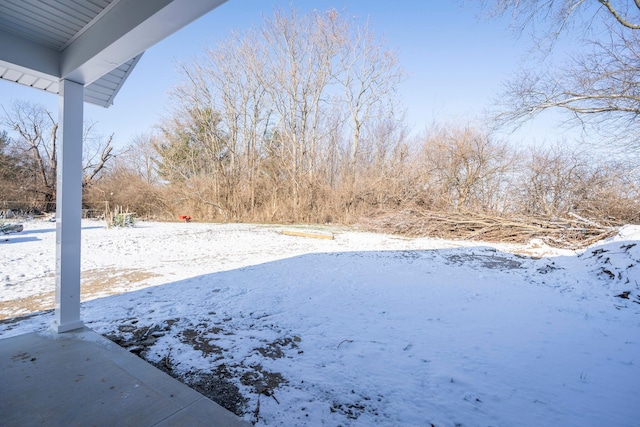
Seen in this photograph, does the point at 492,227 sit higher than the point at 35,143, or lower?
lower

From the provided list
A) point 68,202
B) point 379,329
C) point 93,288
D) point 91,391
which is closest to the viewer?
point 91,391

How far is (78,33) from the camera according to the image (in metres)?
2.20

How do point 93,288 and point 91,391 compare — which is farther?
point 93,288

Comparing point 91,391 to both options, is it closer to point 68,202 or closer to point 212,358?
point 212,358

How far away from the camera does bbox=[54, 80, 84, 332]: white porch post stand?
233cm

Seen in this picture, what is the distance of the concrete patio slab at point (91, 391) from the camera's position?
1.47 m

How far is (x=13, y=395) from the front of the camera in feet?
5.34

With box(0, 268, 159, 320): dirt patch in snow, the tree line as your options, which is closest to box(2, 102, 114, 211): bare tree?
the tree line

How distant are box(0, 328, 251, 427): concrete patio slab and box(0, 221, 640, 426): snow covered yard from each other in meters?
0.21

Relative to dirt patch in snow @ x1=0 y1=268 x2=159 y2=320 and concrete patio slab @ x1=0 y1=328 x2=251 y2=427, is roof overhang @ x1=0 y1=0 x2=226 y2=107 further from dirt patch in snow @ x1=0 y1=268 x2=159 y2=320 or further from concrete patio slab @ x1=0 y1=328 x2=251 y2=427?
dirt patch in snow @ x1=0 y1=268 x2=159 y2=320

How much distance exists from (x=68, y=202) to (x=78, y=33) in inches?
53.3

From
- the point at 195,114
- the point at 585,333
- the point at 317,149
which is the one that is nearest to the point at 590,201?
the point at 585,333

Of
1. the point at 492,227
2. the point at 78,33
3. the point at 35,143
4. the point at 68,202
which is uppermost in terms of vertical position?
the point at 35,143

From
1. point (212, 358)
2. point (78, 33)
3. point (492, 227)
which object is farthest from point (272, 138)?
point (212, 358)
